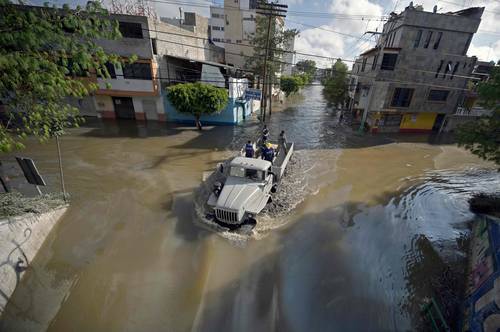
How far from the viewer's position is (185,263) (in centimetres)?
728

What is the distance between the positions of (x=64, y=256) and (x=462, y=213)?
16.8 m

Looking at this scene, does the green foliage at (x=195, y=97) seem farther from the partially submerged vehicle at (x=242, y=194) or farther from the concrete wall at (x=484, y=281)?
the concrete wall at (x=484, y=281)

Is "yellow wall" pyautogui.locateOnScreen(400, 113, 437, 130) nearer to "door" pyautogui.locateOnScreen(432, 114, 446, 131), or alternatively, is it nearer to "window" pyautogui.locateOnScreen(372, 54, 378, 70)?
"door" pyautogui.locateOnScreen(432, 114, 446, 131)

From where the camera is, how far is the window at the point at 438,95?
22844 millimetres

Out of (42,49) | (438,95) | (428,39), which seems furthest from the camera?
(438,95)

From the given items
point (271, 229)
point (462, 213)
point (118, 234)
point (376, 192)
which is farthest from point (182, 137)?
point (462, 213)

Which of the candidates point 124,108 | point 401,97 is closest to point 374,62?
point 401,97

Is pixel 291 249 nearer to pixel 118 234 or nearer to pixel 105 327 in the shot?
pixel 105 327

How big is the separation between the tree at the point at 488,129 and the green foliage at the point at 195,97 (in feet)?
54.0

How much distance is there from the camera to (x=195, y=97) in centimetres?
1911

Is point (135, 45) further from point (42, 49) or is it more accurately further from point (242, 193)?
point (42, 49)

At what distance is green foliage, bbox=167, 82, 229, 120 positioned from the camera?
18.9 m

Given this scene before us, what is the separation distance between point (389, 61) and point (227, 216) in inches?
921

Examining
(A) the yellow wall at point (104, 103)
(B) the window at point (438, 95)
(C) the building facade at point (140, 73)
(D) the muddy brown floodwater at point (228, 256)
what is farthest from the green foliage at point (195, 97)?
(B) the window at point (438, 95)
